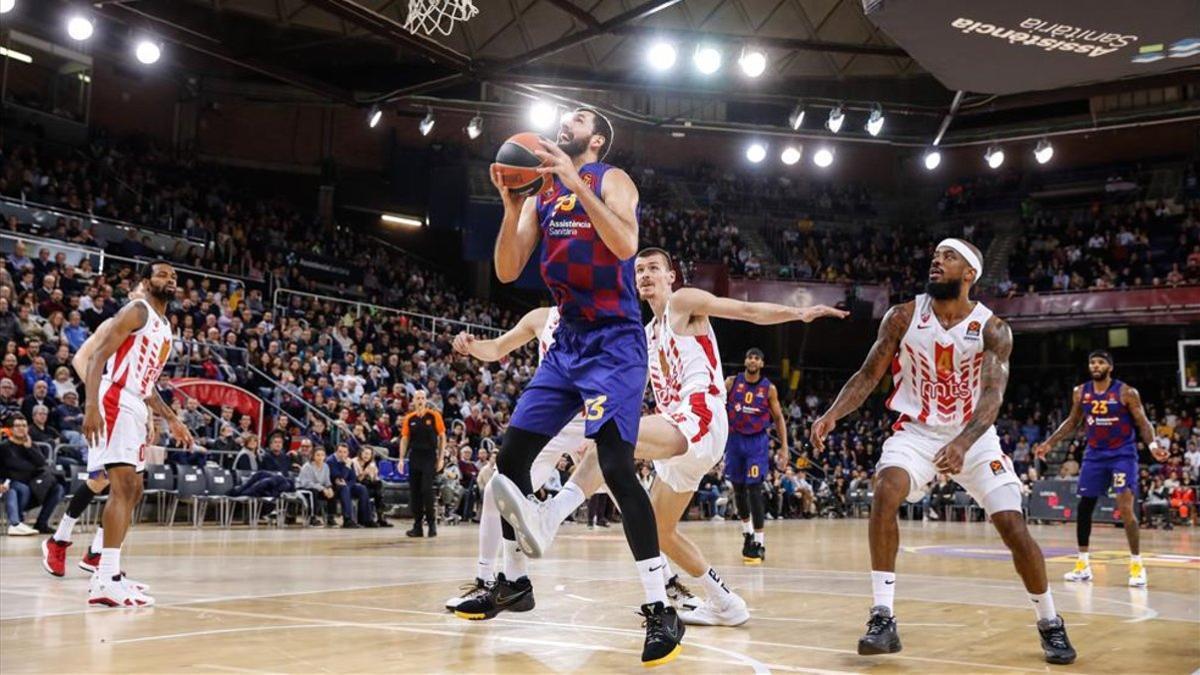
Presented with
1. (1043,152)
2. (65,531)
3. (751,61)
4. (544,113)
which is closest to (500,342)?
(65,531)

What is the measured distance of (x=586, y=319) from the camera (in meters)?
4.70

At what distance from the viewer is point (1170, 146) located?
3591cm

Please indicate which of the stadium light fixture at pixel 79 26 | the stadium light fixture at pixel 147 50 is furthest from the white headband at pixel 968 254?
the stadium light fixture at pixel 147 50

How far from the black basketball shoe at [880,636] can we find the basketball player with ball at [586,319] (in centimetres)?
103

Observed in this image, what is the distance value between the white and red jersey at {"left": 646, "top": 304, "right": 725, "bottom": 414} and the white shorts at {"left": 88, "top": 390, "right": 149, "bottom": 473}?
11.3 feet

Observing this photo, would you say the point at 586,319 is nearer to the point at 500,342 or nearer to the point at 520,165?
the point at 520,165

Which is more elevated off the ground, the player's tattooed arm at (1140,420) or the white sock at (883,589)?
the player's tattooed arm at (1140,420)

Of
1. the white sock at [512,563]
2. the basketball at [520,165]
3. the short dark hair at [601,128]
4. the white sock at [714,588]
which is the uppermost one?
the short dark hair at [601,128]

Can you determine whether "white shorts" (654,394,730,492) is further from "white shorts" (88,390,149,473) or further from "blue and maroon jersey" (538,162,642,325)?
"white shorts" (88,390,149,473)

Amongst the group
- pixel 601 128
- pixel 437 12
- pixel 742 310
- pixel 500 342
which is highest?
pixel 437 12

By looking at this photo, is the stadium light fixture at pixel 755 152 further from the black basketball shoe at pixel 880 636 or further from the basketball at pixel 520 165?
the basketball at pixel 520 165

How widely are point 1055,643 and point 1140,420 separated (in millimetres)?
5454

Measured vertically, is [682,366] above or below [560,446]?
above

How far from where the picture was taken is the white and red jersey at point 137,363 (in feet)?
22.8
